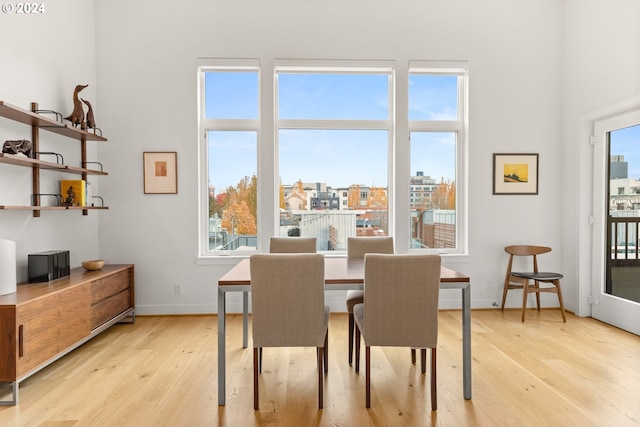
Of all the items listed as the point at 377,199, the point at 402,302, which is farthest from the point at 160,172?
the point at 402,302

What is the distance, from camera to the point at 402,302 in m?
2.19

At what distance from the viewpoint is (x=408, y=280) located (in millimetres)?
2162

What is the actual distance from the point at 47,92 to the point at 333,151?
2802 mm

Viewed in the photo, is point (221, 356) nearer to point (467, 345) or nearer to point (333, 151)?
point (467, 345)

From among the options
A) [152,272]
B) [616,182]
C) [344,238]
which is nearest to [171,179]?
[152,272]

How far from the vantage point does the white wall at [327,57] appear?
13.6 ft

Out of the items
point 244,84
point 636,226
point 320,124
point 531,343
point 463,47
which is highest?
point 463,47

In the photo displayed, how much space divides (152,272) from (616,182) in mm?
4861

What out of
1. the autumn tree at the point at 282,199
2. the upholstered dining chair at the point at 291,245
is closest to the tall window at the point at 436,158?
the autumn tree at the point at 282,199

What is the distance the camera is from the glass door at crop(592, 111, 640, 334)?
354cm

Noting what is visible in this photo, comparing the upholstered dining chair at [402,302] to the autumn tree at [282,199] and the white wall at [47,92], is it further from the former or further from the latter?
the white wall at [47,92]

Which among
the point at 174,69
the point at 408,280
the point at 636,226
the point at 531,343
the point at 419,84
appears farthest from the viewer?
the point at 419,84

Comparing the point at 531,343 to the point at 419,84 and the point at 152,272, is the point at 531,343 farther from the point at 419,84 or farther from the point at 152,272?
the point at 152,272

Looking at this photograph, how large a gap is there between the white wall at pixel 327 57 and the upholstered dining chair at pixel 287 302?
6.92 ft
